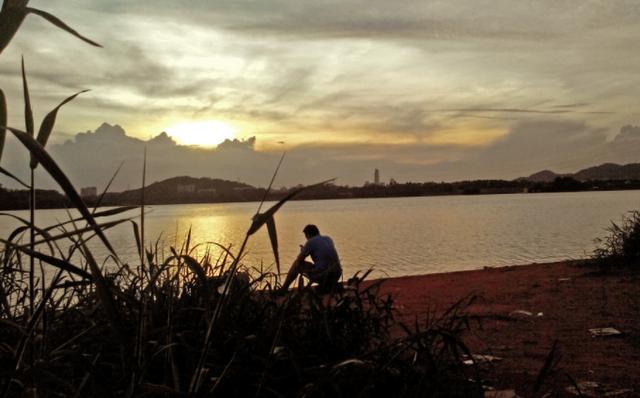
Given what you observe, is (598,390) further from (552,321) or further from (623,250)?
(623,250)

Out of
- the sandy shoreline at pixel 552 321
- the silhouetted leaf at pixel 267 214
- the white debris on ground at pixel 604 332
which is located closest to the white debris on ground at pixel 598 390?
the sandy shoreline at pixel 552 321

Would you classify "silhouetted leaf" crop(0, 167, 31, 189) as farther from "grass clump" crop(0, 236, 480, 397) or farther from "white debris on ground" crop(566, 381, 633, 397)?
"white debris on ground" crop(566, 381, 633, 397)

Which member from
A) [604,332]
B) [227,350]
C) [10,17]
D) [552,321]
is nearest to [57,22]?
[10,17]

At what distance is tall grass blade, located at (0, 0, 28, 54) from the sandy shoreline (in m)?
2.41

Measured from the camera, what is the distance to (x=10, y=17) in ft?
4.40

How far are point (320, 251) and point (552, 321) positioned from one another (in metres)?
3.48

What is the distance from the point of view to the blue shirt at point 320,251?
9.37 meters

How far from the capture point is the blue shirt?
9.37 meters

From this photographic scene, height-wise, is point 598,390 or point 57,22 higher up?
point 57,22

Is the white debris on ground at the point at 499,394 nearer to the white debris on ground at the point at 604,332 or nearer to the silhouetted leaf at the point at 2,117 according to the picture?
the white debris on ground at the point at 604,332

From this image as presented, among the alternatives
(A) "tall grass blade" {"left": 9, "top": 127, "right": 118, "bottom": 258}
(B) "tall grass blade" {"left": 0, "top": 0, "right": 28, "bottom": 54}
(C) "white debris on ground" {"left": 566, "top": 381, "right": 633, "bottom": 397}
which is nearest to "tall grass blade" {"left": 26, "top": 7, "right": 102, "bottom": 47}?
(B) "tall grass blade" {"left": 0, "top": 0, "right": 28, "bottom": 54}

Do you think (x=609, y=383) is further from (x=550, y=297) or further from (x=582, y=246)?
(x=582, y=246)

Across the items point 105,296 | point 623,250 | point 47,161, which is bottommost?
A: point 623,250

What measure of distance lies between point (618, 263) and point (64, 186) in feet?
44.3
